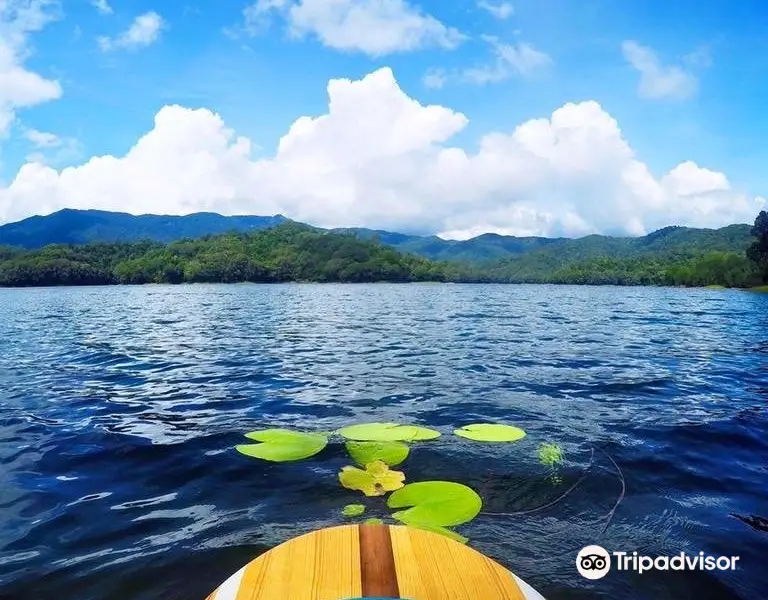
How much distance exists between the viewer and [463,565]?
99.0 inches

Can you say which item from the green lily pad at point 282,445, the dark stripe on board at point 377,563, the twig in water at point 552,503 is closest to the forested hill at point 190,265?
the green lily pad at point 282,445

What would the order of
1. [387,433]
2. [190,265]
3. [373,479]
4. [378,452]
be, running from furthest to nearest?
[190,265], [387,433], [378,452], [373,479]

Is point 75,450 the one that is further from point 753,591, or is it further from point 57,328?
point 57,328

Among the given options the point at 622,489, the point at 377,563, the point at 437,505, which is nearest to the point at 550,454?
the point at 622,489

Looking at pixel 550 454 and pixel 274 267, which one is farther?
pixel 274 267

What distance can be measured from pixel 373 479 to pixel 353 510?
0.79m

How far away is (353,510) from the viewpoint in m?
5.18

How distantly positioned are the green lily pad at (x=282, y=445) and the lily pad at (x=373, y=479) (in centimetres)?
87

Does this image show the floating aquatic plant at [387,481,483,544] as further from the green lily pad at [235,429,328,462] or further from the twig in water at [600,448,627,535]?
the green lily pad at [235,429,328,462]

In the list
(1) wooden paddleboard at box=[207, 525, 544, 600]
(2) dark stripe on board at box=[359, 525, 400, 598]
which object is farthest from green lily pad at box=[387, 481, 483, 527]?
(1) wooden paddleboard at box=[207, 525, 544, 600]

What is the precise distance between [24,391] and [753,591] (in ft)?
43.1

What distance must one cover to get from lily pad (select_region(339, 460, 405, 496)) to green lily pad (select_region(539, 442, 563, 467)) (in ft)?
6.55

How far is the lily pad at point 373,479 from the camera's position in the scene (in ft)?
18.6

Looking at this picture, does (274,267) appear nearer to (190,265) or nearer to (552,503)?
(190,265)
